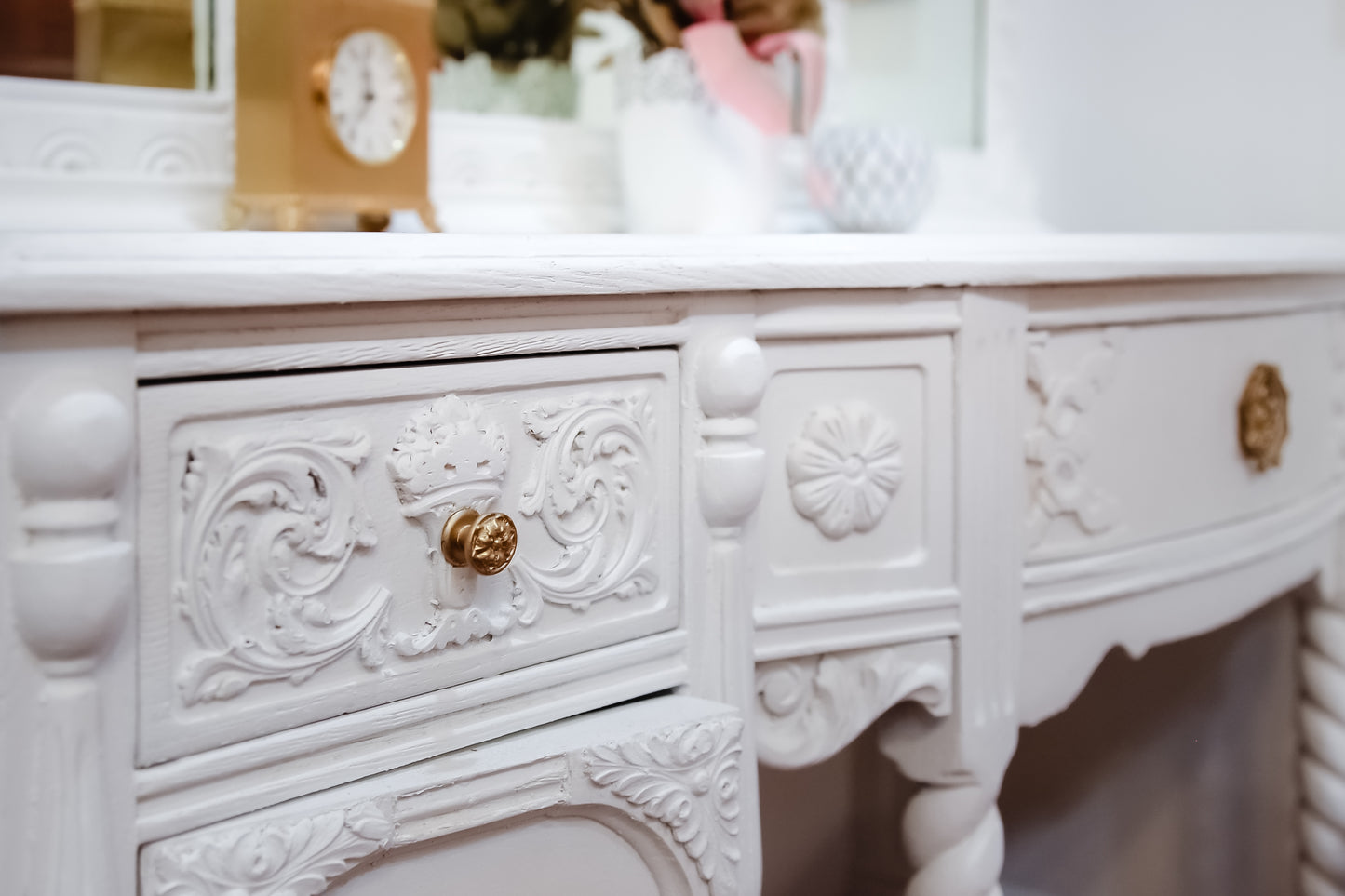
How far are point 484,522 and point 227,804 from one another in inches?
5.1

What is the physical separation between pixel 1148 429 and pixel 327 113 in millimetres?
514

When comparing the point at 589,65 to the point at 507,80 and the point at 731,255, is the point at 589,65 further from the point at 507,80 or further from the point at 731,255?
the point at 731,255

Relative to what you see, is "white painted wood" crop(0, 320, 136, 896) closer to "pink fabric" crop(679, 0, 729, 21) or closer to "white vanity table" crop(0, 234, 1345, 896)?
"white vanity table" crop(0, 234, 1345, 896)

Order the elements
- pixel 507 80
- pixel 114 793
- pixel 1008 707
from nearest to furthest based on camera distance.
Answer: pixel 114 793
pixel 1008 707
pixel 507 80

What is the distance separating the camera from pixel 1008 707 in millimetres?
666

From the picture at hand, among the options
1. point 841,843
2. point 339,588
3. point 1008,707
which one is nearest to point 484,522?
point 339,588

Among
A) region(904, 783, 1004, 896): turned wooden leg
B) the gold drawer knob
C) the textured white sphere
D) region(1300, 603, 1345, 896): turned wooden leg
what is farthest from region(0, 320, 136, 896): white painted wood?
region(1300, 603, 1345, 896): turned wooden leg

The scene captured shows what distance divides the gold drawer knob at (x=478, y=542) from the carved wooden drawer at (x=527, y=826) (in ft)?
0.26

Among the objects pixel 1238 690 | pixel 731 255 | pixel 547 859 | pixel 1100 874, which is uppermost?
pixel 731 255

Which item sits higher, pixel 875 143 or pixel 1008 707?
pixel 875 143

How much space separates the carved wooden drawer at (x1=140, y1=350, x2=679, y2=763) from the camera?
388 millimetres

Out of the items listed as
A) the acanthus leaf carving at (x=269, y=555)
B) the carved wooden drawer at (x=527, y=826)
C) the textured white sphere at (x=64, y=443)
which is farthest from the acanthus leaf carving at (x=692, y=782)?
the textured white sphere at (x=64, y=443)

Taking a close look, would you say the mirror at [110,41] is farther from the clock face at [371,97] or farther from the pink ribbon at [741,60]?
the pink ribbon at [741,60]

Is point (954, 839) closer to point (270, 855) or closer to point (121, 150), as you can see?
point (270, 855)
